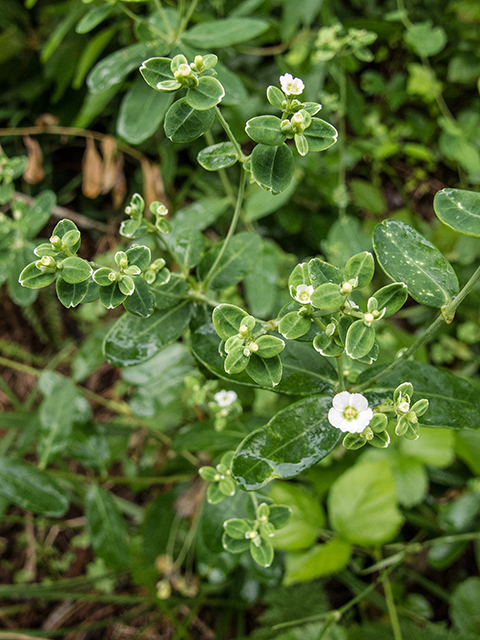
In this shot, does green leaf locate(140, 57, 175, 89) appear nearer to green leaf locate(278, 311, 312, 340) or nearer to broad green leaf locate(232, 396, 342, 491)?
green leaf locate(278, 311, 312, 340)

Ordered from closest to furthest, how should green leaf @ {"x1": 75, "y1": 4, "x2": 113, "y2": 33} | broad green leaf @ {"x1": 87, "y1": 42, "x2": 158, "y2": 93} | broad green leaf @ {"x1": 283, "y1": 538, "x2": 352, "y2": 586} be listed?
green leaf @ {"x1": 75, "y1": 4, "x2": 113, "y2": 33}
broad green leaf @ {"x1": 87, "y1": 42, "x2": 158, "y2": 93}
broad green leaf @ {"x1": 283, "y1": 538, "x2": 352, "y2": 586}

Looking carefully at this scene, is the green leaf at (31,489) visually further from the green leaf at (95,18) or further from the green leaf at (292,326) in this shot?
the green leaf at (95,18)

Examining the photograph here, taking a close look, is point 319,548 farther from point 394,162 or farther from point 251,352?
point 394,162

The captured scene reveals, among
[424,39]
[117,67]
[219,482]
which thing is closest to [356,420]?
[219,482]

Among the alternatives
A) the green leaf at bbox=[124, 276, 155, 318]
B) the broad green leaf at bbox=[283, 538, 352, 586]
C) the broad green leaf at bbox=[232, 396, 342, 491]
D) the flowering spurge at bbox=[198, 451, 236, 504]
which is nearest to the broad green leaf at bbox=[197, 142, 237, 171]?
the green leaf at bbox=[124, 276, 155, 318]

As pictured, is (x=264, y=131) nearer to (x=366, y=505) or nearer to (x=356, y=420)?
(x=356, y=420)

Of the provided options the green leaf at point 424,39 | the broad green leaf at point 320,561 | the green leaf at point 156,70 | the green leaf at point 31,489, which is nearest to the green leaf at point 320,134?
the green leaf at point 156,70
